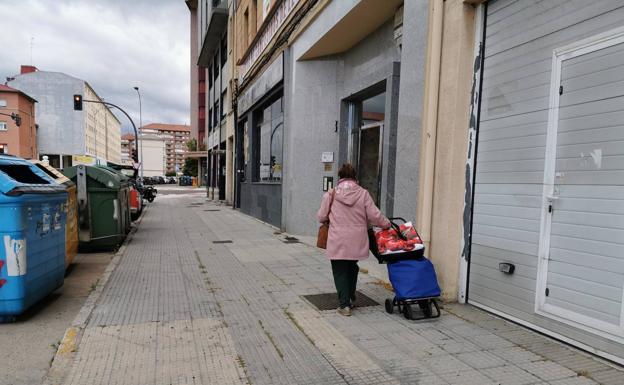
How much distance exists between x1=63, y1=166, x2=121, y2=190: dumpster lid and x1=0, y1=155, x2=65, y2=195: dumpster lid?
99.8 inches

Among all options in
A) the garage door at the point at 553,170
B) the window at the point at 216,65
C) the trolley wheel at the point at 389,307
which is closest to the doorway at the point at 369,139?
the garage door at the point at 553,170

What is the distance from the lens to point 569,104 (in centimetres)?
362

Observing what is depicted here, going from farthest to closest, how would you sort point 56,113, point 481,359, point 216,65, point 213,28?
point 56,113, point 216,65, point 213,28, point 481,359

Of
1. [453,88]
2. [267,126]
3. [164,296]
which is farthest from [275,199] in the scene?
[453,88]

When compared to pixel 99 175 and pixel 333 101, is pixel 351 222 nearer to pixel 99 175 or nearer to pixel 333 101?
pixel 99 175

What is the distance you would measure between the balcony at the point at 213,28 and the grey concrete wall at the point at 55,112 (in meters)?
50.4

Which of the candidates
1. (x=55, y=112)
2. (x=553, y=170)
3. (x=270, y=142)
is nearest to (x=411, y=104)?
(x=553, y=170)

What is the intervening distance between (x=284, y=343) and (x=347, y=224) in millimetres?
1437

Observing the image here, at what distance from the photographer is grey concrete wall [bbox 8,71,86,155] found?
219 ft

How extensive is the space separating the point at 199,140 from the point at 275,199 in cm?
5426

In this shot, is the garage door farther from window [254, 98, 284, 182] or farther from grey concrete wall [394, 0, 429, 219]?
window [254, 98, 284, 182]

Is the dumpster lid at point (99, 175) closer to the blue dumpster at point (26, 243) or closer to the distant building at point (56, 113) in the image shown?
the blue dumpster at point (26, 243)

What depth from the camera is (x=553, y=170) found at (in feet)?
12.2

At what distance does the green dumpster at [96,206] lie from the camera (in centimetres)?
755
